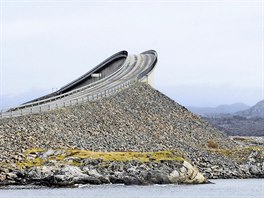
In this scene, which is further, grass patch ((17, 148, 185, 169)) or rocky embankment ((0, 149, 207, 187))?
grass patch ((17, 148, 185, 169))

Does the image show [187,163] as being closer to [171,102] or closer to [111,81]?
[171,102]

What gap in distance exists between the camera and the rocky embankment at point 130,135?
98.6 meters

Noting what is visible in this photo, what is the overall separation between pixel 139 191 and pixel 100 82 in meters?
56.9

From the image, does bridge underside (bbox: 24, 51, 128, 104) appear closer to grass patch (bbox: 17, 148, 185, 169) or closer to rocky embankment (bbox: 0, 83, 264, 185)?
rocky embankment (bbox: 0, 83, 264, 185)

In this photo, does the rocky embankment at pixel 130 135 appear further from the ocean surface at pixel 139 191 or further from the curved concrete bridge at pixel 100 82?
the ocean surface at pixel 139 191

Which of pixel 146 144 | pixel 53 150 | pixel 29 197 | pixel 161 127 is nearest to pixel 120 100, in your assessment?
pixel 161 127

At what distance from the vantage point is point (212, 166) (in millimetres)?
109875

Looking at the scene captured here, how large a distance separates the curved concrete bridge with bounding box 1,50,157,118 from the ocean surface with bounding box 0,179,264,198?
21.9 m

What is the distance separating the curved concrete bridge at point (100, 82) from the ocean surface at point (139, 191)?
71.9 feet

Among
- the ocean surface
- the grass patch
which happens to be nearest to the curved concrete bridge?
the grass patch

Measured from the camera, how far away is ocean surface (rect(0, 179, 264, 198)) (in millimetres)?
85812

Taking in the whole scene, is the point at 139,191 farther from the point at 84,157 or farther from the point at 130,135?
the point at 130,135

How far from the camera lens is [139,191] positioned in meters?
89.2

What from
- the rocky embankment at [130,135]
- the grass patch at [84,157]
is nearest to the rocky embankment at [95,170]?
the grass patch at [84,157]
